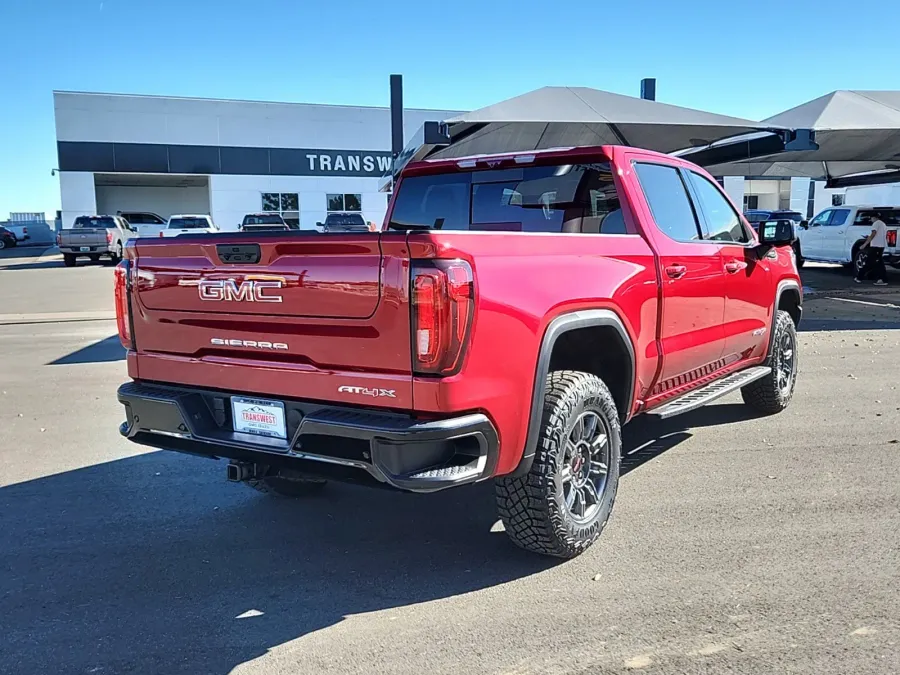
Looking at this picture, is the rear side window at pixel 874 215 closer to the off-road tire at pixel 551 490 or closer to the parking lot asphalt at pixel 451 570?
the parking lot asphalt at pixel 451 570

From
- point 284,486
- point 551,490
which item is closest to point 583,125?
point 284,486

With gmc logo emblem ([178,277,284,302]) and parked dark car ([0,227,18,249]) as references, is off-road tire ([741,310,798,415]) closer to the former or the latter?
gmc logo emblem ([178,277,284,302])

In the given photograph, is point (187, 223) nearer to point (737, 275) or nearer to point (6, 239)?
point (737, 275)

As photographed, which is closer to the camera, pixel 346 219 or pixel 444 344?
pixel 444 344

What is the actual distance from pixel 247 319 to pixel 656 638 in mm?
2113

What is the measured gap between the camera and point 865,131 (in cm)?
1445

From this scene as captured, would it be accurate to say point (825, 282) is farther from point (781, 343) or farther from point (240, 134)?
point (240, 134)

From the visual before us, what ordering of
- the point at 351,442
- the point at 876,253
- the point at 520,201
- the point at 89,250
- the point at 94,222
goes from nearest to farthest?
the point at 351,442
the point at 520,201
the point at 876,253
the point at 89,250
the point at 94,222

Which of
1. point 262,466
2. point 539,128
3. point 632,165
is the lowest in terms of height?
point 262,466

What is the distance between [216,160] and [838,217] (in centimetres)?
2716

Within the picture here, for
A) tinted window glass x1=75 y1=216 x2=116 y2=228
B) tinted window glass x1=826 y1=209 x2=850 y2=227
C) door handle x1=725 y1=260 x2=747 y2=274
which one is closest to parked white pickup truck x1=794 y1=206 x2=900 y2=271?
tinted window glass x1=826 y1=209 x2=850 y2=227

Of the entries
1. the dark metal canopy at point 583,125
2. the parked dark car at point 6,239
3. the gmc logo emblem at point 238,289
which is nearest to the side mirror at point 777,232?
the gmc logo emblem at point 238,289

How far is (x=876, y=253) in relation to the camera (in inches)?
692

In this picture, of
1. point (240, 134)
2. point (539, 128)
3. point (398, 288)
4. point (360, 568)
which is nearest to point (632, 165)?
point (398, 288)
